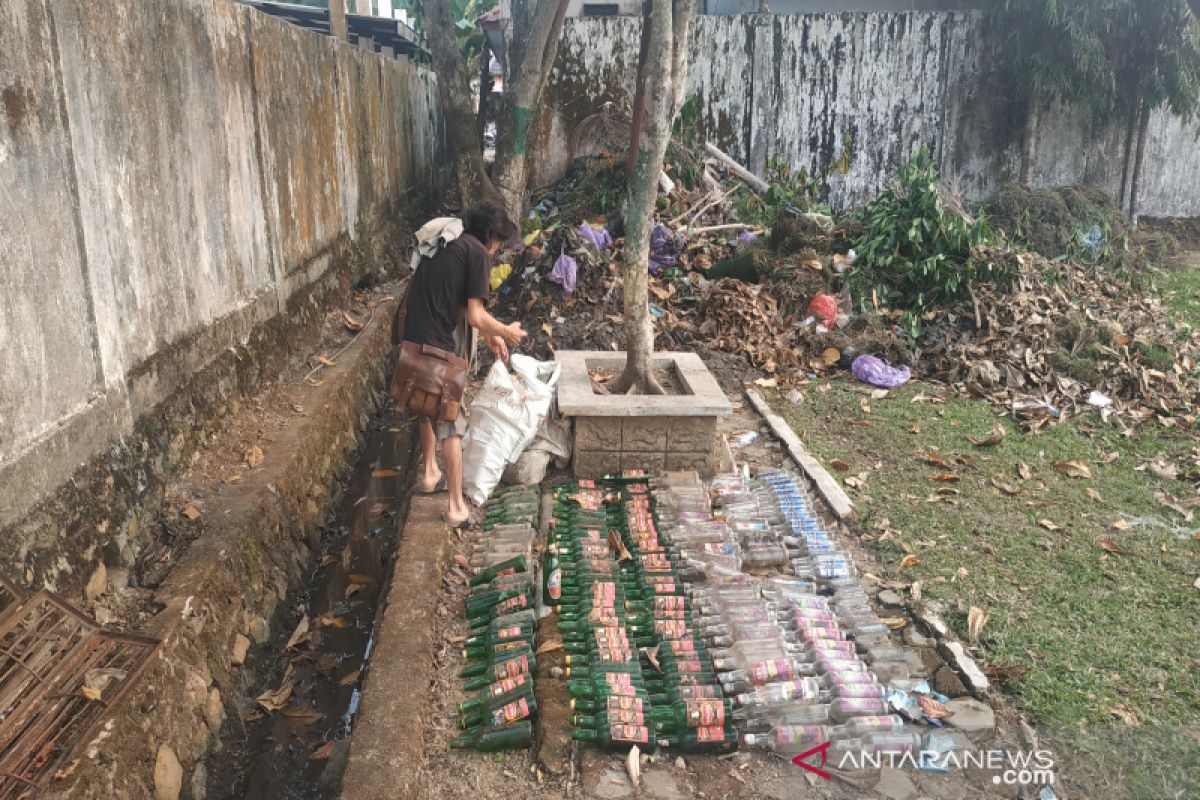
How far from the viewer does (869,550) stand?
15.5 feet

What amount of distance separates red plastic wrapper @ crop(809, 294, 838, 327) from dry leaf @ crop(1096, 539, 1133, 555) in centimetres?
363

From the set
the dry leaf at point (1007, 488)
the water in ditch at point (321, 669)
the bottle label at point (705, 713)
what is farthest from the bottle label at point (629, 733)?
the dry leaf at point (1007, 488)

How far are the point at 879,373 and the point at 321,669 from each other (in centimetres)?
495

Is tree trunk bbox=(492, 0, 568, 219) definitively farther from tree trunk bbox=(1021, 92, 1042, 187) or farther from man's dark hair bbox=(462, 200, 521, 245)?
tree trunk bbox=(1021, 92, 1042, 187)

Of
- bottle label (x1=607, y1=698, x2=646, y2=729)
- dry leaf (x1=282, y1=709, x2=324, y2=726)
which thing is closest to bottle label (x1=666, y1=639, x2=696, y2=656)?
bottle label (x1=607, y1=698, x2=646, y2=729)

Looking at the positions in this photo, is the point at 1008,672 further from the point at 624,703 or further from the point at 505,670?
the point at 505,670

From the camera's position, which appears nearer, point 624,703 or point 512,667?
point 624,703

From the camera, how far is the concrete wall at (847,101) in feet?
37.9

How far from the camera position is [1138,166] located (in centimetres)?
1191

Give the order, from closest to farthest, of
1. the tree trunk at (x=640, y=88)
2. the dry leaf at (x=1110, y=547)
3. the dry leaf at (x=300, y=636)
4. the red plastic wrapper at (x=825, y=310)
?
the dry leaf at (x=300, y=636)
the dry leaf at (x=1110, y=547)
the tree trunk at (x=640, y=88)
the red plastic wrapper at (x=825, y=310)

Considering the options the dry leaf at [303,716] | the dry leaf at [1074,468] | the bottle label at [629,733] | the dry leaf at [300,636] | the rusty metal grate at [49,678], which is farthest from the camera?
the dry leaf at [1074,468]

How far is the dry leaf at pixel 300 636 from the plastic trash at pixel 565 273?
4.31 m

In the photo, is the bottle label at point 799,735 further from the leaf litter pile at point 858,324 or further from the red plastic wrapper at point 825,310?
the red plastic wrapper at point 825,310

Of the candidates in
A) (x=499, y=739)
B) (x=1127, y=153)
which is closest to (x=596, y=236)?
(x=499, y=739)
